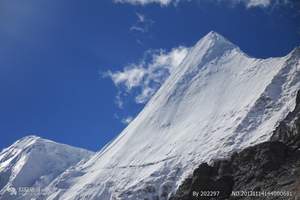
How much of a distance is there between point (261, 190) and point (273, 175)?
21.6ft

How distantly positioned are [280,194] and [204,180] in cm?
2496

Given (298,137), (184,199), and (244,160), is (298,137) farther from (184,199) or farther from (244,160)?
(184,199)

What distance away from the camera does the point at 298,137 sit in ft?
368

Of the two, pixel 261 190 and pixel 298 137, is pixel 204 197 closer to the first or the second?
pixel 261 190

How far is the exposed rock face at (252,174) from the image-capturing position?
95.6 metres

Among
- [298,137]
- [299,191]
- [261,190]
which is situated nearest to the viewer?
[299,191]

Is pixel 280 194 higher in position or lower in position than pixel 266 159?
lower

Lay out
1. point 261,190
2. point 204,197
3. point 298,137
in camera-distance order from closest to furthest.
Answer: point 261,190, point 204,197, point 298,137

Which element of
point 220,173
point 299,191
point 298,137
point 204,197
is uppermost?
point 298,137

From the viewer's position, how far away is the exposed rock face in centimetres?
9562

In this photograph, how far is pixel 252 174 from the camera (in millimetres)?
106312

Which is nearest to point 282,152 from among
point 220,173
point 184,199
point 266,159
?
point 266,159

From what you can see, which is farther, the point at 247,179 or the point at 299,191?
the point at 247,179

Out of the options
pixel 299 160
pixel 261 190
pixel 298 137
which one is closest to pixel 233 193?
pixel 261 190
